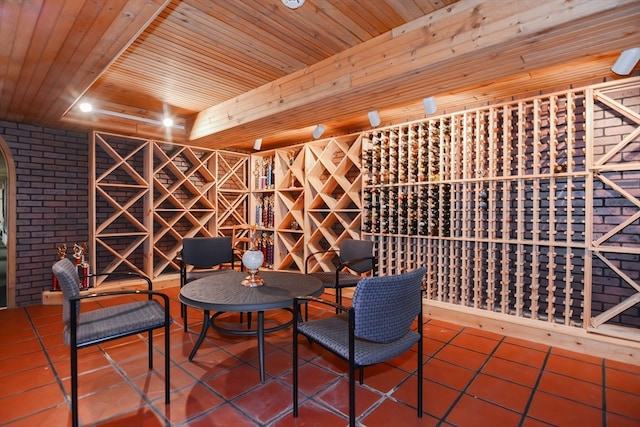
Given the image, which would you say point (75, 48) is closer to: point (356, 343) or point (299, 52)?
point (299, 52)

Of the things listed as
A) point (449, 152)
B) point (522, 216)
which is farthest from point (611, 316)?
point (449, 152)

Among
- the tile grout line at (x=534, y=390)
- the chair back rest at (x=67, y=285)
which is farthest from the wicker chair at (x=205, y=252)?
the tile grout line at (x=534, y=390)

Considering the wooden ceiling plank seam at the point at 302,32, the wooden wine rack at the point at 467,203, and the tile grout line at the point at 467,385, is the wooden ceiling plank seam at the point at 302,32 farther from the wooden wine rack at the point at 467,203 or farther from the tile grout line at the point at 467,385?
the tile grout line at the point at 467,385

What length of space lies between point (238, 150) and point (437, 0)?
4.46m

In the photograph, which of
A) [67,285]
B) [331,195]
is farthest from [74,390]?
[331,195]

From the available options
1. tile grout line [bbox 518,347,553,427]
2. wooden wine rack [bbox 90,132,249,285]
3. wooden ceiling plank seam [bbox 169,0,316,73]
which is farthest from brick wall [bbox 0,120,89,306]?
tile grout line [bbox 518,347,553,427]

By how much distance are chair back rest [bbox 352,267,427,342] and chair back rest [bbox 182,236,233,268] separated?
2.49m

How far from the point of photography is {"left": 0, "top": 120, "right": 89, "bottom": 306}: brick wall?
12.5 feet

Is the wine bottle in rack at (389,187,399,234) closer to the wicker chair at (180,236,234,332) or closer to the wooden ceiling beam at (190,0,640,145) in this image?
the wooden ceiling beam at (190,0,640,145)

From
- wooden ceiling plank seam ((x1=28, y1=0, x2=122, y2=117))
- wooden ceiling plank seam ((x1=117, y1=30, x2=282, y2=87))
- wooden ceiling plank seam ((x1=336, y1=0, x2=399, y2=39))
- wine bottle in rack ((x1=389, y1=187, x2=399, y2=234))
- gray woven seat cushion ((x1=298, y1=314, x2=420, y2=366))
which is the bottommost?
gray woven seat cushion ((x1=298, y1=314, x2=420, y2=366))

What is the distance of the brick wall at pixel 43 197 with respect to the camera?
3822 millimetres

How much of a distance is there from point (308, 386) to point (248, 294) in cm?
72

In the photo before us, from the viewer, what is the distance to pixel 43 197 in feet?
13.0

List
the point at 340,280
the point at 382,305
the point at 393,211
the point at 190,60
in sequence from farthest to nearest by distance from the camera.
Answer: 1. the point at 393,211
2. the point at 340,280
3. the point at 190,60
4. the point at 382,305
